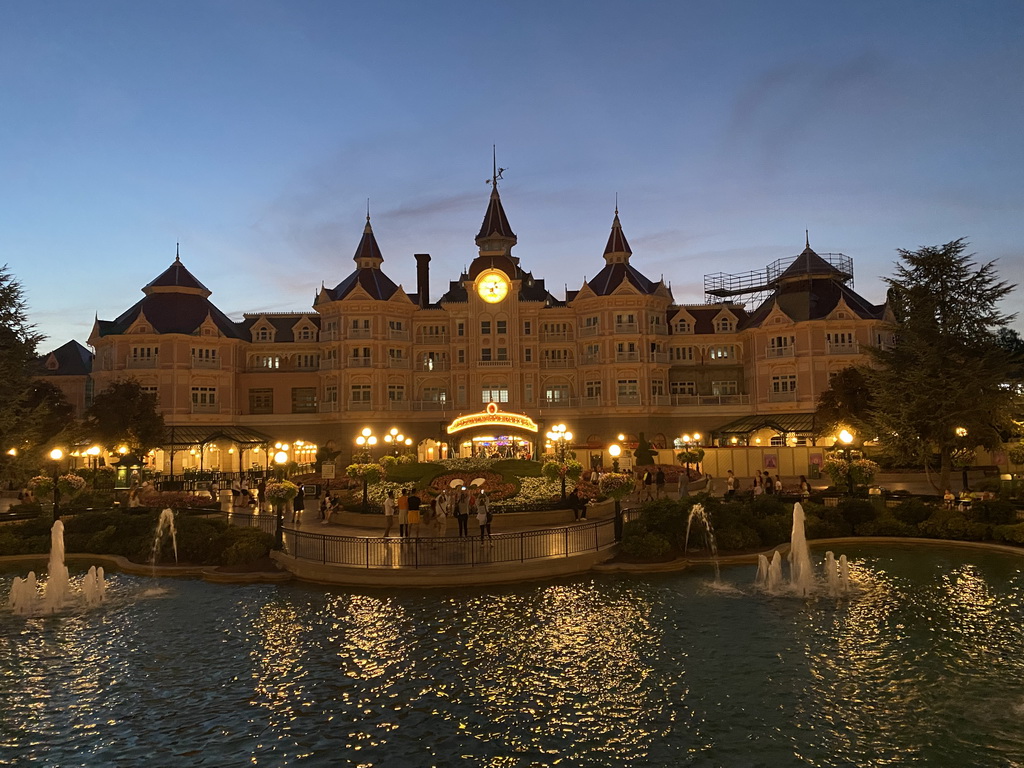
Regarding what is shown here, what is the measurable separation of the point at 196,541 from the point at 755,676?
62.6ft

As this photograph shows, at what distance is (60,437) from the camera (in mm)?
36906

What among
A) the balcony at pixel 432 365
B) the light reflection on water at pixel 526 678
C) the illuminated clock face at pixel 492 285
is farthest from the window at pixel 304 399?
the light reflection on water at pixel 526 678

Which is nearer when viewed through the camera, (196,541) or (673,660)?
(673,660)

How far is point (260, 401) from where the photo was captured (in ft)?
218

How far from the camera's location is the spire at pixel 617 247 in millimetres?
67312

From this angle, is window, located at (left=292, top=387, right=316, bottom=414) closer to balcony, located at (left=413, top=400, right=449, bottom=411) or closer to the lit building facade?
the lit building facade

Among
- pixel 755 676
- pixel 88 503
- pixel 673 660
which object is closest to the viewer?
pixel 755 676

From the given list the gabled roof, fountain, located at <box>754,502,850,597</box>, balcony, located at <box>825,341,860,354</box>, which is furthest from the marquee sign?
the gabled roof

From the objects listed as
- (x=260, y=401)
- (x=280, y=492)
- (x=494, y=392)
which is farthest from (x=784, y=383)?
(x=280, y=492)

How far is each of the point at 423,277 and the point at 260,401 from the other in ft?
62.2

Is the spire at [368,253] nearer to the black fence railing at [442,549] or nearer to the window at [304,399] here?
the window at [304,399]

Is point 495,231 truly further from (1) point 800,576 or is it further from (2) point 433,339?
(1) point 800,576

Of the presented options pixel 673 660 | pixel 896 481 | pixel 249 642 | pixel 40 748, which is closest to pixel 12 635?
pixel 249 642

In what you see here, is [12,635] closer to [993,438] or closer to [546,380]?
[993,438]
